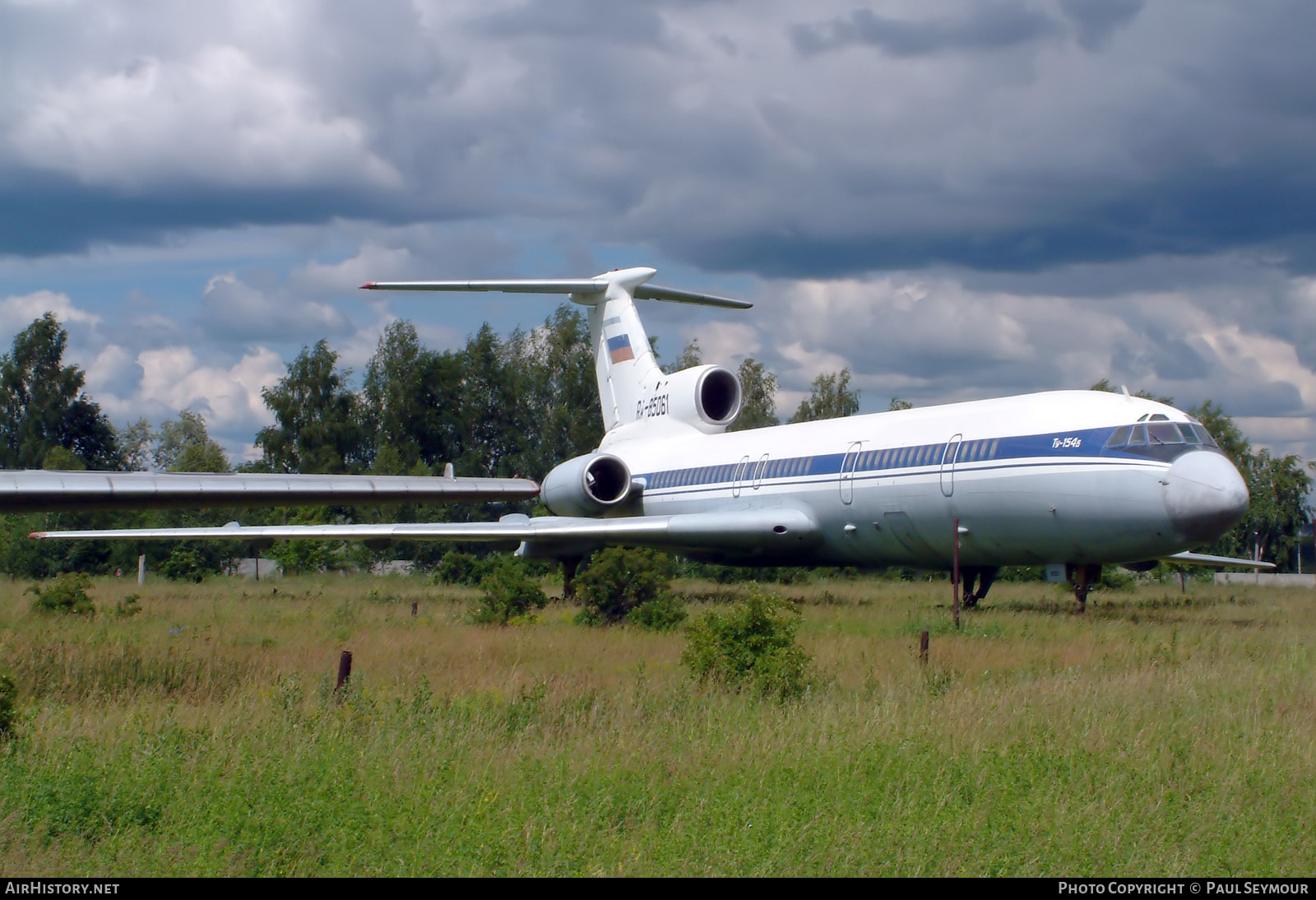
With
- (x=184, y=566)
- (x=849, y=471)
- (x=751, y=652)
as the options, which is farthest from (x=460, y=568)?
(x=751, y=652)

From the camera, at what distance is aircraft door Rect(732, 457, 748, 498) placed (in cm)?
2380

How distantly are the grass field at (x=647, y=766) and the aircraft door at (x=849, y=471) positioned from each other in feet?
24.7

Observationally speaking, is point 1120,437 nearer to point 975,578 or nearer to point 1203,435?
point 1203,435

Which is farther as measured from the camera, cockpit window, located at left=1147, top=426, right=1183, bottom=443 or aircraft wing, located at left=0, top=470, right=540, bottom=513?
cockpit window, located at left=1147, top=426, right=1183, bottom=443

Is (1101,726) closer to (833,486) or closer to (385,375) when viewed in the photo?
(833,486)

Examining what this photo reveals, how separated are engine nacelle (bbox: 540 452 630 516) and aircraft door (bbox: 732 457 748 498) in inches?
172

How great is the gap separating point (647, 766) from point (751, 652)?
13.4 feet

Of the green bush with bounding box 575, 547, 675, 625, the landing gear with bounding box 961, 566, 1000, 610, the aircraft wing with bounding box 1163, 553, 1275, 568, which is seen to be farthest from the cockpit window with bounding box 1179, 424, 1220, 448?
the green bush with bounding box 575, 547, 675, 625

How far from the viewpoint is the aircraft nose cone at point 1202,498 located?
15.6 m

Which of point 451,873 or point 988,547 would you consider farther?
point 988,547

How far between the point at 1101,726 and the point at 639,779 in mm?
3673

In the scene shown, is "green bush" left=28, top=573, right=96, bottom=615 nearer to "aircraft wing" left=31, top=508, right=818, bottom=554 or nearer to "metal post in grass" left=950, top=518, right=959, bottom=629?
Answer: "aircraft wing" left=31, top=508, right=818, bottom=554
